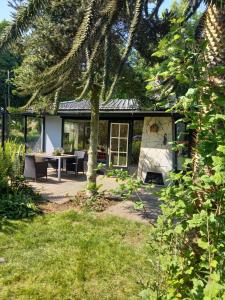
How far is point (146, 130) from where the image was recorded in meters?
13.0

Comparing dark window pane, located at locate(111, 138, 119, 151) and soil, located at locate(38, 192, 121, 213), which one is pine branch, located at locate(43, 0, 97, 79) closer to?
soil, located at locate(38, 192, 121, 213)

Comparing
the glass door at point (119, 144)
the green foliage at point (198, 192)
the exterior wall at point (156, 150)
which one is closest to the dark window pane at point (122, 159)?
the glass door at point (119, 144)

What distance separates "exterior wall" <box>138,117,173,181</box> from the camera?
40.4 feet

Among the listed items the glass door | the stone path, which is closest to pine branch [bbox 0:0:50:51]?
the stone path

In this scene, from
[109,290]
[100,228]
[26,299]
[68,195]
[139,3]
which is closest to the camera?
[139,3]

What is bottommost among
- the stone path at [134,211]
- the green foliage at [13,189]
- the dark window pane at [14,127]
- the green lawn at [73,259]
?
the green lawn at [73,259]

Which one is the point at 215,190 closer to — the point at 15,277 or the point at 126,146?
the point at 15,277

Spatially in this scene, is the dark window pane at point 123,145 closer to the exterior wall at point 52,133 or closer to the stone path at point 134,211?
the exterior wall at point 52,133

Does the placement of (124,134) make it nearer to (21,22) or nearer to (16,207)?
(16,207)

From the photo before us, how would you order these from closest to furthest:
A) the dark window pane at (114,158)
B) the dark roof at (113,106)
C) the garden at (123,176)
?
the garden at (123,176), the dark roof at (113,106), the dark window pane at (114,158)

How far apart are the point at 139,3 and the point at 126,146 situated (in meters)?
11.6

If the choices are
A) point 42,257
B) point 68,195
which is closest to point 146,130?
point 68,195

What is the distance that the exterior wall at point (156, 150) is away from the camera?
12320mm

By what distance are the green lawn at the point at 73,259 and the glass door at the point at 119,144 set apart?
23.5 feet
